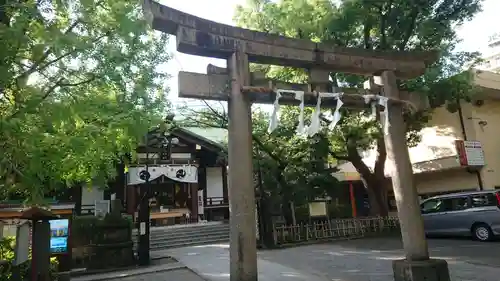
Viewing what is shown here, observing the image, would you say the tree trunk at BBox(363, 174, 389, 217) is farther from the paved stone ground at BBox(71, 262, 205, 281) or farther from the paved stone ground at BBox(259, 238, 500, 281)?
the paved stone ground at BBox(71, 262, 205, 281)

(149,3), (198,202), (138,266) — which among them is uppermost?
(149,3)

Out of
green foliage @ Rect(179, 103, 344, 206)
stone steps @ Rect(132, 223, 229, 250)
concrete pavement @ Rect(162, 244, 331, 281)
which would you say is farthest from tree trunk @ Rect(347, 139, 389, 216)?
concrete pavement @ Rect(162, 244, 331, 281)

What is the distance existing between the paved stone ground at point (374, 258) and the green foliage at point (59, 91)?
6.04 m

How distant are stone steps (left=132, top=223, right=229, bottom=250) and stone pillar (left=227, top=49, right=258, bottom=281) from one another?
13420 millimetres

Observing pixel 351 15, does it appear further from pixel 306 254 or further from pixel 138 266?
pixel 138 266

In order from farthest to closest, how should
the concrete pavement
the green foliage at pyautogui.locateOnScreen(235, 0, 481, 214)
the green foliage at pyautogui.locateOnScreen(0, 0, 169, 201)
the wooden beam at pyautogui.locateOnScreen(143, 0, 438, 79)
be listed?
the green foliage at pyautogui.locateOnScreen(235, 0, 481, 214) → the concrete pavement → the wooden beam at pyautogui.locateOnScreen(143, 0, 438, 79) → the green foliage at pyautogui.locateOnScreen(0, 0, 169, 201)

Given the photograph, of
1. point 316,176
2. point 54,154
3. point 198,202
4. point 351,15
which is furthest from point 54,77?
point 198,202

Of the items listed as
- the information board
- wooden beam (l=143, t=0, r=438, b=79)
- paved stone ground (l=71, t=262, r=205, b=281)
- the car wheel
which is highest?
wooden beam (l=143, t=0, r=438, b=79)

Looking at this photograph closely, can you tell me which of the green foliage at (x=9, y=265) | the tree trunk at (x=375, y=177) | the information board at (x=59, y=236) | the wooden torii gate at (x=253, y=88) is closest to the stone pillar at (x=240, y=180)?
the wooden torii gate at (x=253, y=88)

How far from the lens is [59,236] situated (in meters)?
12.0

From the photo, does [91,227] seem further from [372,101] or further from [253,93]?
[372,101]

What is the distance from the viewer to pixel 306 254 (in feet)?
41.1

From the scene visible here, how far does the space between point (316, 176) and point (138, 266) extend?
801cm

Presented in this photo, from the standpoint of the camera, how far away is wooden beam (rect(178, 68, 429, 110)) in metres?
5.78
